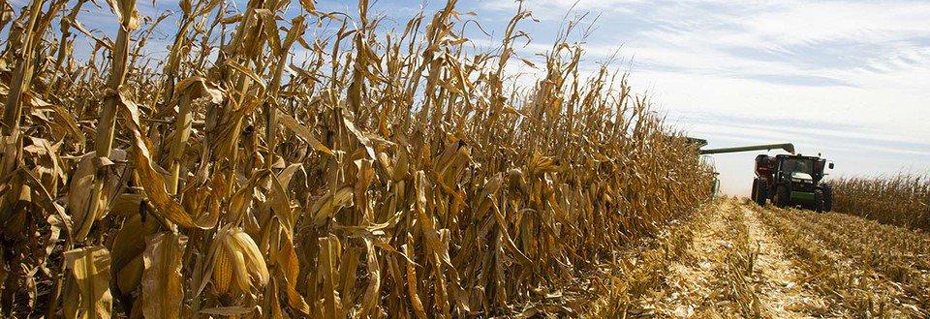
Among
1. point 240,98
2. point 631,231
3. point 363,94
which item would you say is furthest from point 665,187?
point 240,98

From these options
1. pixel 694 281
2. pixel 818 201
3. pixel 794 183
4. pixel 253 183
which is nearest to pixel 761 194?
pixel 794 183

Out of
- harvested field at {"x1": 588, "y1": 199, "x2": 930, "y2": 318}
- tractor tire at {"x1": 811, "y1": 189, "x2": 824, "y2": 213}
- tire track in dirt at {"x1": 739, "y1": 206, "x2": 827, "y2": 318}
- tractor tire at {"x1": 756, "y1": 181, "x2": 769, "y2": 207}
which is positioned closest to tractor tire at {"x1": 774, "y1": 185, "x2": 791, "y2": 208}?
tractor tire at {"x1": 811, "y1": 189, "x2": 824, "y2": 213}

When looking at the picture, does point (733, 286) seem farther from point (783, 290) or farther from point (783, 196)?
point (783, 196)

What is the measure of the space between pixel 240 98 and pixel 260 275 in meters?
0.41

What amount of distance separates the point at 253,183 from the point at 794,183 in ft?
57.3

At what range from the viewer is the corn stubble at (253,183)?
122 centimetres

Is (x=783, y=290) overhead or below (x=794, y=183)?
overhead

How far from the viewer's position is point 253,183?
1337mm

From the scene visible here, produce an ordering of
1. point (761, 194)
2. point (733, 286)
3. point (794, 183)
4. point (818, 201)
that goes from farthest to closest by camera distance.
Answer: point (761, 194) < point (794, 183) < point (818, 201) < point (733, 286)

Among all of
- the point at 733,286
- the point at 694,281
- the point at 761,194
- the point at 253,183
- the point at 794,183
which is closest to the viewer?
the point at 253,183

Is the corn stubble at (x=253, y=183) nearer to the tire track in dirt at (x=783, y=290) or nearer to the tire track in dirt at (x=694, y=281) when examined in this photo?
the tire track in dirt at (x=694, y=281)

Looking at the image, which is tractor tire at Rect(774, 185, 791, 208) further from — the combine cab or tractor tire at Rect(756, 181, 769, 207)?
tractor tire at Rect(756, 181, 769, 207)

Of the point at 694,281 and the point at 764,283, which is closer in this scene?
the point at 694,281

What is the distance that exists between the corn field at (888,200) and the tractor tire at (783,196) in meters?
1.95
